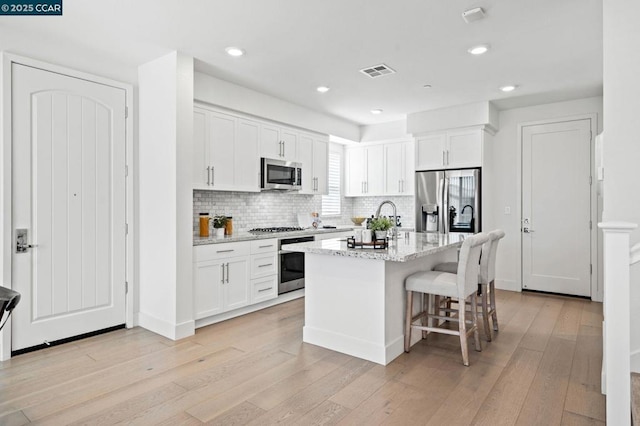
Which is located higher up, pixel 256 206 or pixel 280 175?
pixel 280 175

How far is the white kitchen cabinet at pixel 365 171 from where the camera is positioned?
650 cm

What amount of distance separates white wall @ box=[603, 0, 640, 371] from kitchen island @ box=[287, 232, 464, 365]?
123 centimetres

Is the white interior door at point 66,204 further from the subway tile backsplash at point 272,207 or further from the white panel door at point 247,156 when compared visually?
the white panel door at point 247,156

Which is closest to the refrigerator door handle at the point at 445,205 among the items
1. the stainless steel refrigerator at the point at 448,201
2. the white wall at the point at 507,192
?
the stainless steel refrigerator at the point at 448,201

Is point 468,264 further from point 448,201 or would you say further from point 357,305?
point 448,201

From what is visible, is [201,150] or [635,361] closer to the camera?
[635,361]

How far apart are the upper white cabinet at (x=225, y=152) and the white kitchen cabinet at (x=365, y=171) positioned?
2.46 meters

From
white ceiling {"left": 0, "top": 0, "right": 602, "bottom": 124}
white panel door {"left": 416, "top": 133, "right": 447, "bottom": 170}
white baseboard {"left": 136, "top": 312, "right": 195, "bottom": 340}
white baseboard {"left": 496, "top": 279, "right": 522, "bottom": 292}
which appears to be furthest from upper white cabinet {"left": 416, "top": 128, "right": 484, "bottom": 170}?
white baseboard {"left": 136, "top": 312, "right": 195, "bottom": 340}

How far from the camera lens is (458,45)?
10.9 feet

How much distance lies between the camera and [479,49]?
340 cm

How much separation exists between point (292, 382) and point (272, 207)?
318cm

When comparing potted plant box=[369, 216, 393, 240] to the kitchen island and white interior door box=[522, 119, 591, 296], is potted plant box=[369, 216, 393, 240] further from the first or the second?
white interior door box=[522, 119, 591, 296]

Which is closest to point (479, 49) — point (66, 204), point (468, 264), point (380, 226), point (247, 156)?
point (380, 226)

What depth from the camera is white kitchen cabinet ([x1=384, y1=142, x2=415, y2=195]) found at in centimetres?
616
